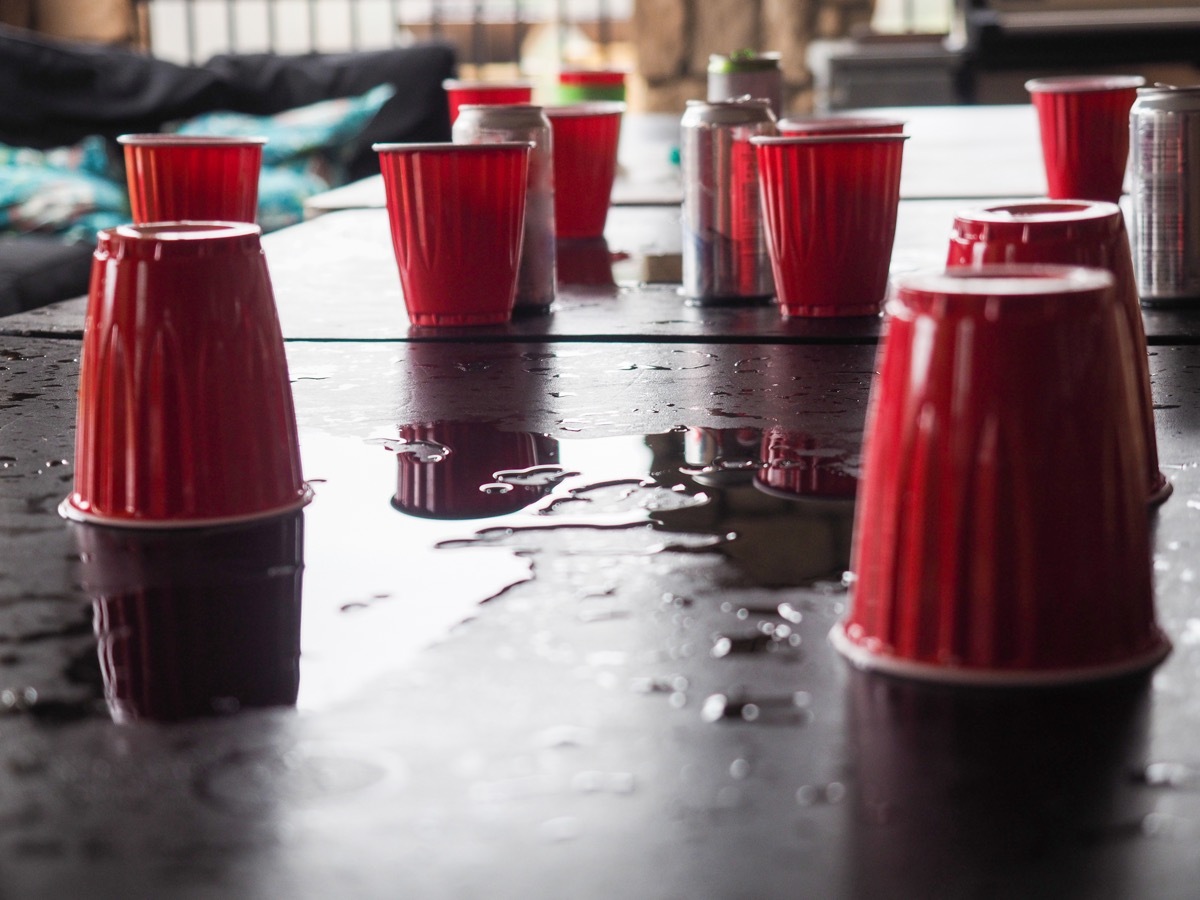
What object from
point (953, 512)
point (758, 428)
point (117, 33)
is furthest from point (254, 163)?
point (117, 33)

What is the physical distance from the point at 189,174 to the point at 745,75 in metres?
0.69

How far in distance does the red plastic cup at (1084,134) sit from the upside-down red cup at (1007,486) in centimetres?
103

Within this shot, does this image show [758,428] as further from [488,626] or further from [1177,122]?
[1177,122]

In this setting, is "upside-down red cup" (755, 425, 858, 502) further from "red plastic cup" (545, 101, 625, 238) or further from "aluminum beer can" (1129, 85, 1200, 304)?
"red plastic cup" (545, 101, 625, 238)

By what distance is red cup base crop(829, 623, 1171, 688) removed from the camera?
0.47 m

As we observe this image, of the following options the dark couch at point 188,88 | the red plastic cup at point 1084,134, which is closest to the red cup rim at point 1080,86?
the red plastic cup at point 1084,134

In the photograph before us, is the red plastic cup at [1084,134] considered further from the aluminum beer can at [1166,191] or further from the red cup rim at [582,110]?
the red cup rim at [582,110]

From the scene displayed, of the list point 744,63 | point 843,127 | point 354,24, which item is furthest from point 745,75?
point 354,24

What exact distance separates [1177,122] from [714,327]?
1.24 ft

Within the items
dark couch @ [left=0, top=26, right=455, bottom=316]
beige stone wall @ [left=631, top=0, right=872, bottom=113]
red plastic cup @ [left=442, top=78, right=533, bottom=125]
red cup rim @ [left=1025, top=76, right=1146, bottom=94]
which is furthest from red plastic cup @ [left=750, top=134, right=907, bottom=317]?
beige stone wall @ [left=631, top=0, right=872, bottom=113]

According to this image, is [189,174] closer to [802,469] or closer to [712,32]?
[802,469]

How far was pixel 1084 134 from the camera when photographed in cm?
146

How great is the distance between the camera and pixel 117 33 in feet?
17.9

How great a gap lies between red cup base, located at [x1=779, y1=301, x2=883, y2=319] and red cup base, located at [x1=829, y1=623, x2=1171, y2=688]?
0.73 m
